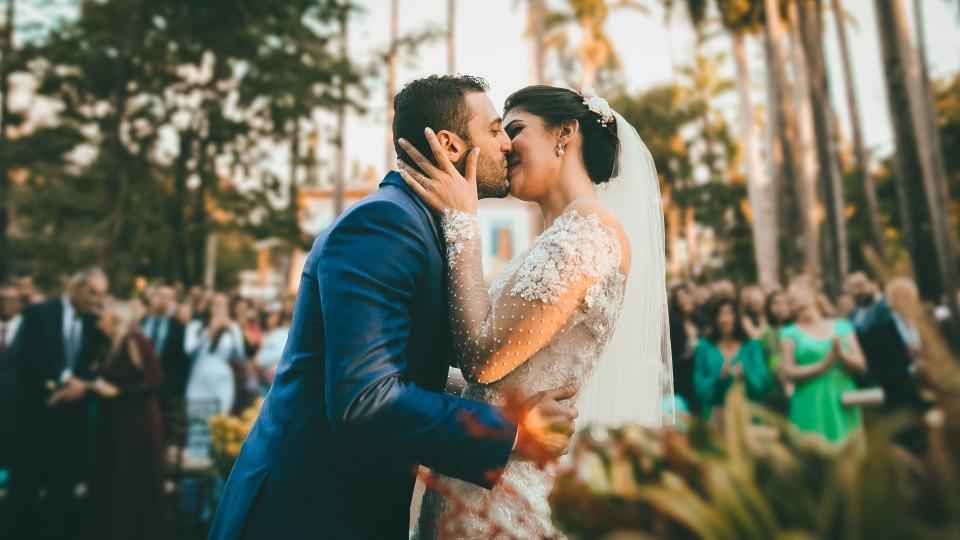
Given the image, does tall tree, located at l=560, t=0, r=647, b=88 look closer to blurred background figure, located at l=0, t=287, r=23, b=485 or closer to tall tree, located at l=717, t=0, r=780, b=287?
tall tree, located at l=717, t=0, r=780, b=287

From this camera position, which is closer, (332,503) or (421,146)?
(332,503)

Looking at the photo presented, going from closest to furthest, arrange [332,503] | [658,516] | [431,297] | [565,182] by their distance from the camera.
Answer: [658,516] → [332,503] → [431,297] → [565,182]

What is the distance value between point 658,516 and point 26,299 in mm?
10926

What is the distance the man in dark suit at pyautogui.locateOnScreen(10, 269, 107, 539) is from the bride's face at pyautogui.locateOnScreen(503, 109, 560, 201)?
5.76 m

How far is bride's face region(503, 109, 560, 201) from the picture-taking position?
2961 mm

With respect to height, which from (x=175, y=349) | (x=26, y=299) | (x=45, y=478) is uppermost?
(x=26, y=299)

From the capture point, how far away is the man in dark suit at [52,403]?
7348 mm

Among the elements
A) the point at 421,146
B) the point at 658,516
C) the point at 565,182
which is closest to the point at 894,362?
the point at 565,182

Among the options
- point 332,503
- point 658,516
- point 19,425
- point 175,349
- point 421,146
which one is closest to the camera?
point 658,516

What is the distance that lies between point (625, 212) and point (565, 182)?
49 cm

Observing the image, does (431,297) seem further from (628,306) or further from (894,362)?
(894,362)

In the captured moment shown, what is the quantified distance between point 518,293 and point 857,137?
20939 mm

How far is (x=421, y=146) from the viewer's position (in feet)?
8.25

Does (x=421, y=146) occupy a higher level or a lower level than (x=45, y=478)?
higher
